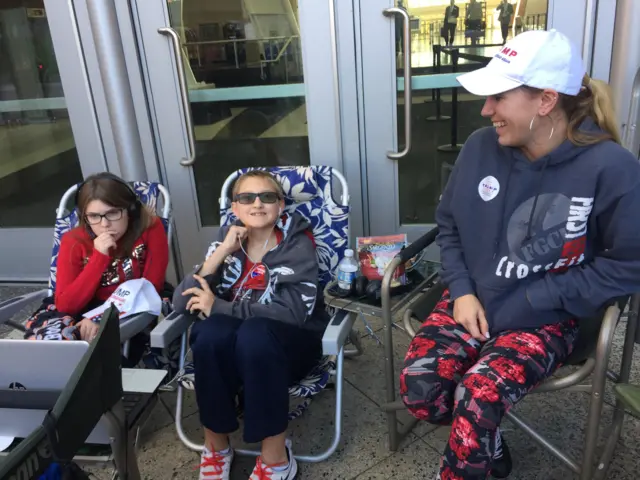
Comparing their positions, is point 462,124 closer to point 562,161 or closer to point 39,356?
point 562,161

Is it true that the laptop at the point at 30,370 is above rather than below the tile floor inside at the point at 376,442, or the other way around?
above

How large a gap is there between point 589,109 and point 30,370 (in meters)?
1.73

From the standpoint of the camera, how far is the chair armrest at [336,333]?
5.98ft

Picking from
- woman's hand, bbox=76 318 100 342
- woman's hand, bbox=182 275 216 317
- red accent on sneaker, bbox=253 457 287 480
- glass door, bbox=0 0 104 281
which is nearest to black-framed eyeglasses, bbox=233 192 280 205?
woman's hand, bbox=182 275 216 317

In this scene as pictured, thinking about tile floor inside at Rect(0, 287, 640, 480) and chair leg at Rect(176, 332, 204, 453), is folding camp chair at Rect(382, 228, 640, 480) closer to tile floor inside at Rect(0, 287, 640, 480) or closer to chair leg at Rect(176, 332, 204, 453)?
tile floor inside at Rect(0, 287, 640, 480)

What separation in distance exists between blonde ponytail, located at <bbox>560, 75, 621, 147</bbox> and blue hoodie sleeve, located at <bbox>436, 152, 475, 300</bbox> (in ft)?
1.21

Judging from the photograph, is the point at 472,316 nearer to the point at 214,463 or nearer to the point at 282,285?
the point at 282,285

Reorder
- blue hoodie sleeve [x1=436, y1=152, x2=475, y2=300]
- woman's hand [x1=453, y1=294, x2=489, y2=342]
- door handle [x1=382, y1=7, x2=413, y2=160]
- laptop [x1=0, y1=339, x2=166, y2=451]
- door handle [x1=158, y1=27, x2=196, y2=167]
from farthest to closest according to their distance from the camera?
door handle [x1=158, y1=27, x2=196, y2=167]
door handle [x1=382, y1=7, x2=413, y2=160]
blue hoodie sleeve [x1=436, y1=152, x2=475, y2=300]
woman's hand [x1=453, y1=294, x2=489, y2=342]
laptop [x1=0, y1=339, x2=166, y2=451]

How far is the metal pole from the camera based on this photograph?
2.94 metres

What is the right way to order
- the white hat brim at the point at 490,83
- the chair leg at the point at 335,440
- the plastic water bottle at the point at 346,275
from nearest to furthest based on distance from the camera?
the white hat brim at the point at 490,83 < the chair leg at the point at 335,440 < the plastic water bottle at the point at 346,275

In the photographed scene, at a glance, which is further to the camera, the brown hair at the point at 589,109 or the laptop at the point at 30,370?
the brown hair at the point at 589,109

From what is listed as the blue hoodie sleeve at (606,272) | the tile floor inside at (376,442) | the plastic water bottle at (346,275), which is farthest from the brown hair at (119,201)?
the blue hoodie sleeve at (606,272)

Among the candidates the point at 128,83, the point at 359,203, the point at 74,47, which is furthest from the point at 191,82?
the point at 359,203

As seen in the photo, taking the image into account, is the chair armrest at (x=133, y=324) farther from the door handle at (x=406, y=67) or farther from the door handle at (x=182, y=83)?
the door handle at (x=406, y=67)
